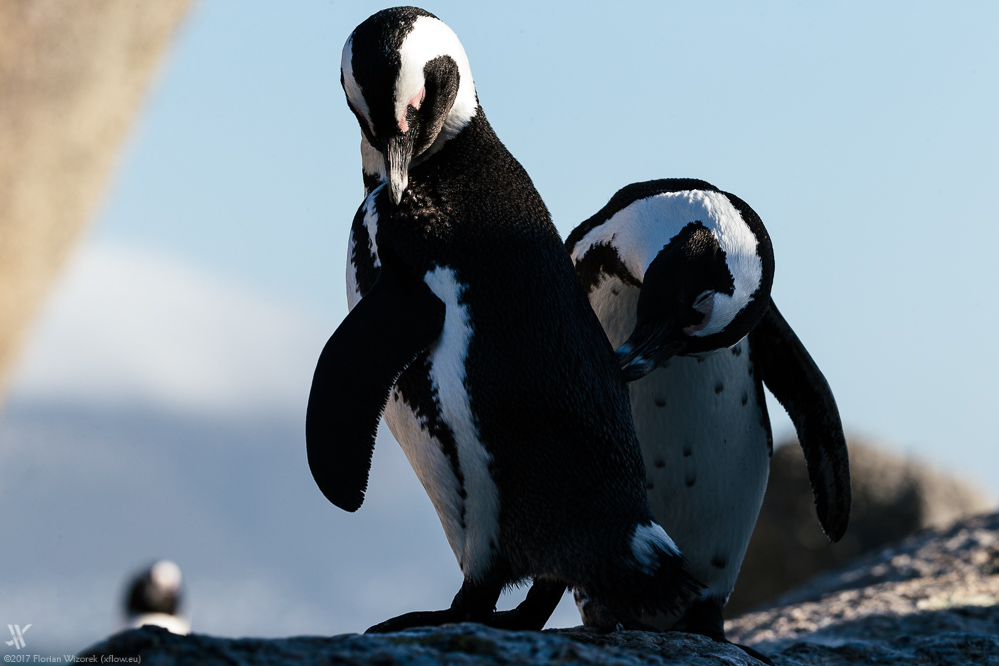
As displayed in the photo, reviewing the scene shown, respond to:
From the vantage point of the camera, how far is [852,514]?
4719 millimetres

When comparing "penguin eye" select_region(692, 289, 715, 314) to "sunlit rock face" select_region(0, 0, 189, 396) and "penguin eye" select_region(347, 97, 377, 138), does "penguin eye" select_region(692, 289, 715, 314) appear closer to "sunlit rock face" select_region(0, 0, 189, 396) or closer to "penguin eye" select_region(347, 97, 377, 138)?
"penguin eye" select_region(347, 97, 377, 138)

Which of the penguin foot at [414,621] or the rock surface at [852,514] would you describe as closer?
the penguin foot at [414,621]

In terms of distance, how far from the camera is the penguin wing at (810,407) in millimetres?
1571

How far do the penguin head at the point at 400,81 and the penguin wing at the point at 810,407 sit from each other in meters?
0.69

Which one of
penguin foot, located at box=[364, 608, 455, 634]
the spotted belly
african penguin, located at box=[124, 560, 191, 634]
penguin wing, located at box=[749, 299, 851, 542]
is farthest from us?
african penguin, located at box=[124, 560, 191, 634]

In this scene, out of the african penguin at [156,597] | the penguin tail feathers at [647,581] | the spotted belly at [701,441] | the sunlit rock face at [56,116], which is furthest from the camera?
the sunlit rock face at [56,116]

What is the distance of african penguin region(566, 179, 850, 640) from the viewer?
1260mm

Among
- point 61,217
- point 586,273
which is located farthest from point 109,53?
point 586,273

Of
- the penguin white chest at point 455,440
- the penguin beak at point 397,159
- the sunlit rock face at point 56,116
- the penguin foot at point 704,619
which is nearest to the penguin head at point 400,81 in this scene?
the penguin beak at point 397,159

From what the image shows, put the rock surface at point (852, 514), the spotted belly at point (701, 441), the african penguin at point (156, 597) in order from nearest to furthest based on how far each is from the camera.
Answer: the spotted belly at point (701, 441) < the african penguin at point (156, 597) < the rock surface at point (852, 514)

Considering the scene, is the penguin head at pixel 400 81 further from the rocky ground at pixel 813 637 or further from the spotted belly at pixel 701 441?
the rocky ground at pixel 813 637

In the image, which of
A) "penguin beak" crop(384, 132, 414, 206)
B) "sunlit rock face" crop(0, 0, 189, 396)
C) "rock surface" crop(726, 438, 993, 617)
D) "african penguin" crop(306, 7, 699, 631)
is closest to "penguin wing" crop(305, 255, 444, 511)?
"african penguin" crop(306, 7, 699, 631)

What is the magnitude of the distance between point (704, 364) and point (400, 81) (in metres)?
0.65

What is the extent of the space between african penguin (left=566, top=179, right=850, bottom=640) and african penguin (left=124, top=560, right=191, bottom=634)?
2.70 meters
